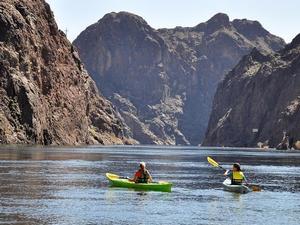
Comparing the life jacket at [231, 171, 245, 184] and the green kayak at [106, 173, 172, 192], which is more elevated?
the life jacket at [231, 171, 245, 184]

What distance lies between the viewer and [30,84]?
197 metres

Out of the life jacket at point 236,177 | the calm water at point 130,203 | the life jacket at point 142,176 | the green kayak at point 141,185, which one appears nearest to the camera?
the calm water at point 130,203

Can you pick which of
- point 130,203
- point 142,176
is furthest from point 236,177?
point 130,203

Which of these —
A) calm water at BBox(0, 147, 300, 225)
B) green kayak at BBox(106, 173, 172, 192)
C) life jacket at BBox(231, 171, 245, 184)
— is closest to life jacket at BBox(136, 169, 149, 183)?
green kayak at BBox(106, 173, 172, 192)

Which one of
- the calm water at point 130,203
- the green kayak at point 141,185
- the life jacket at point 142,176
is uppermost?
the life jacket at point 142,176

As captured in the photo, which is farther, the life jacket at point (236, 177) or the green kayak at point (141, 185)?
the life jacket at point (236, 177)

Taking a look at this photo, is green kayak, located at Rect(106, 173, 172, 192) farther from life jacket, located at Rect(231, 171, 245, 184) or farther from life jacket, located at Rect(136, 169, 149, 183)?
life jacket, located at Rect(231, 171, 245, 184)

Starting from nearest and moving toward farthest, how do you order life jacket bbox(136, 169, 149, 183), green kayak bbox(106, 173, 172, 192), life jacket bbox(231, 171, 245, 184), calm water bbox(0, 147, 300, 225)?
calm water bbox(0, 147, 300, 225) < green kayak bbox(106, 173, 172, 192) < life jacket bbox(136, 169, 149, 183) < life jacket bbox(231, 171, 245, 184)

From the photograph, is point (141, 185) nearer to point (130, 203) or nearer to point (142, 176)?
point (142, 176)

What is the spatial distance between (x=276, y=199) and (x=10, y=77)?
463 feet

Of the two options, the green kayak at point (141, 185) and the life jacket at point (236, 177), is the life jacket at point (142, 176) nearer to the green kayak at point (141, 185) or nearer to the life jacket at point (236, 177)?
the green kayak at point (141, 185)

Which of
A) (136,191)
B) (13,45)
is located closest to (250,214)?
(136,191)

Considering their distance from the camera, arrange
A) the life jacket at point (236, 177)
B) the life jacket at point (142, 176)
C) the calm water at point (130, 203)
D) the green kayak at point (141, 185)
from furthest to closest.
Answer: the life jacket at point (236, 177) → the life jacket at point (142, 176) → the green kayak at point (141, 185) → the calm water at point (130, 203)

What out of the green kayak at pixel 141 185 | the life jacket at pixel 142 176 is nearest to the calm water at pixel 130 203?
the green kayak at pixel 141 185
